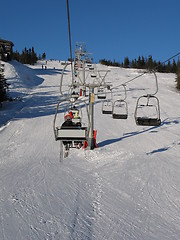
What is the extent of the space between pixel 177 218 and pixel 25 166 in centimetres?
590

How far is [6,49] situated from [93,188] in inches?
1984

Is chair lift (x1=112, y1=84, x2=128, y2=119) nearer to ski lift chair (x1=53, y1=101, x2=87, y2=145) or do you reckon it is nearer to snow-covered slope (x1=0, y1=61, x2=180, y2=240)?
snow-covered slope (x1=0, y1=61, x2=180, y2=240)

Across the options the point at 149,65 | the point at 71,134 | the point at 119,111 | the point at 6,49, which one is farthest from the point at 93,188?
the point at 149,65

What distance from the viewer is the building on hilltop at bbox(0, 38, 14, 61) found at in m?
47.6

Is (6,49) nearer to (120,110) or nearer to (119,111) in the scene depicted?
(120,110)

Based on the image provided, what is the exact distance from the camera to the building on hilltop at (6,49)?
156ft

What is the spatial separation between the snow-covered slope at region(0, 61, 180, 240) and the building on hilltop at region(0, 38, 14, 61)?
37.4 meters

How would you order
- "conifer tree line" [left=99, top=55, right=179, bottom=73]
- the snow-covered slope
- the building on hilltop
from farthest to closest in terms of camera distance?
"conifer tree line" [left=99, top=55, right=179, bottom=73]
the building on hilltop
the snow-covered slope

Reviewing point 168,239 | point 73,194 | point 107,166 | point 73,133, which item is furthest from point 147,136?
point 168,239

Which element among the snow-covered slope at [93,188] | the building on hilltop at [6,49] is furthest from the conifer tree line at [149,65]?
the snow-covered slope at [93,188]

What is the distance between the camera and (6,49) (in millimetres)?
50344

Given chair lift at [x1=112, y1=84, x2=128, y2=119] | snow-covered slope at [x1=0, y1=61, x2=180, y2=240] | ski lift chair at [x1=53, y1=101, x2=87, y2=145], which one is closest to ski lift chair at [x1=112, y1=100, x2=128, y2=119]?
chair lift at [x1=112, y1=84, x2=128, y2=119]

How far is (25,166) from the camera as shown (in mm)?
9031

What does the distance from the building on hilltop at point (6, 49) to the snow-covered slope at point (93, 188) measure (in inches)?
1473
